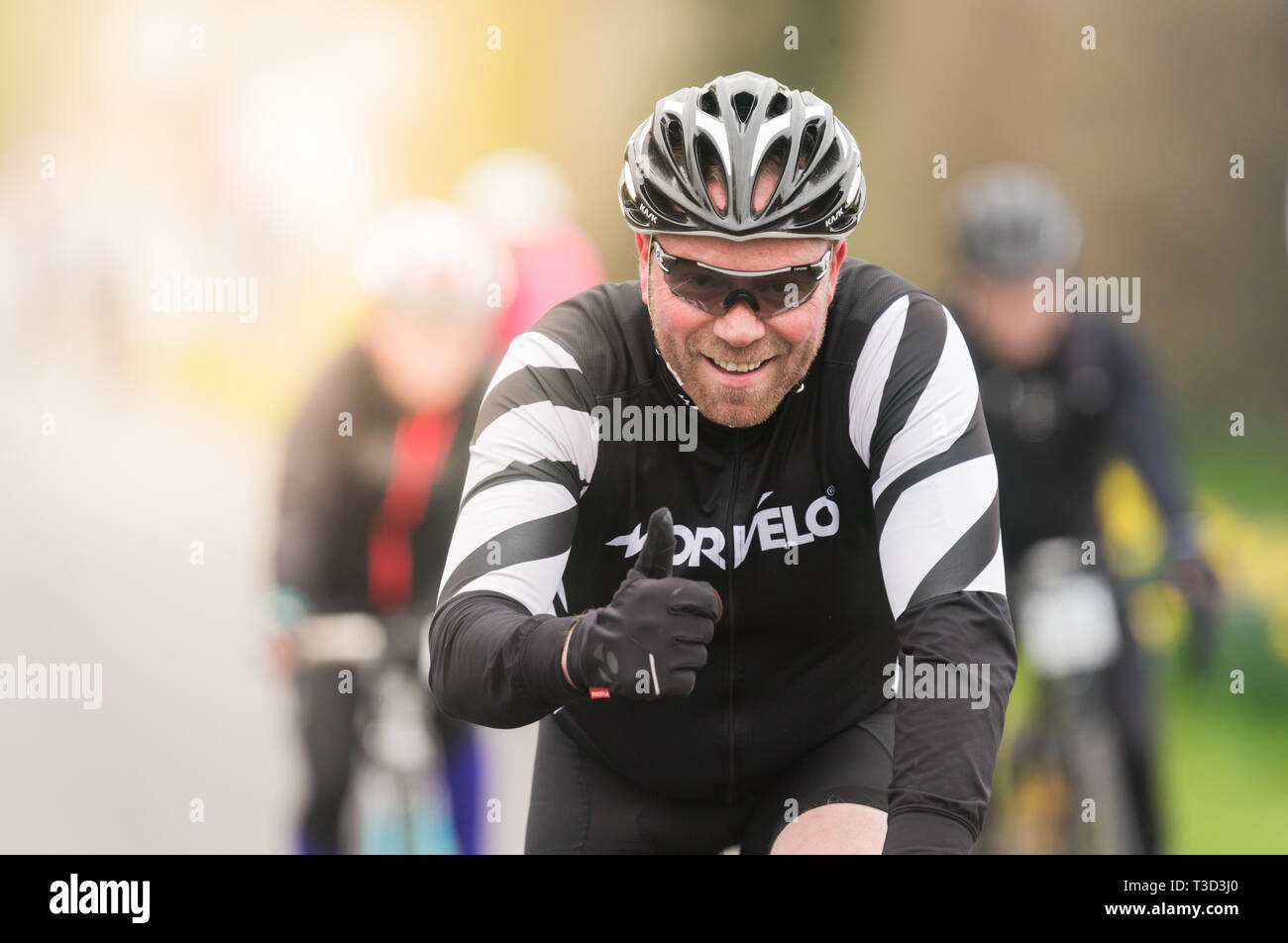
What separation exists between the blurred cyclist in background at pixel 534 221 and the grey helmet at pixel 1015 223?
137 centimetres

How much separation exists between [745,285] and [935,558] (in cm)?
51

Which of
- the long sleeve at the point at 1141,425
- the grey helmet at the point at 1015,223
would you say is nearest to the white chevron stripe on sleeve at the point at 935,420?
the long sleeve at the point at 1141,425

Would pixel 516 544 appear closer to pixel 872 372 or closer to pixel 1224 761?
pixel 872 372

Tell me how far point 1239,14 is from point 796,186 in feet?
12.2

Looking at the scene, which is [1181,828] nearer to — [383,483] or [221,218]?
[383,483]

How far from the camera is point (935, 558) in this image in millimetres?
1893

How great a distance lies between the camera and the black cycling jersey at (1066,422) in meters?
4.30

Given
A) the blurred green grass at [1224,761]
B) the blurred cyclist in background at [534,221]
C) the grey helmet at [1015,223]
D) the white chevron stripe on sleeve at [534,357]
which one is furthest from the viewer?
the blurred green grass at [1224,761]

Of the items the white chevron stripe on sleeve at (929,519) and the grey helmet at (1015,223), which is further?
the grey helmet at (1015,223)

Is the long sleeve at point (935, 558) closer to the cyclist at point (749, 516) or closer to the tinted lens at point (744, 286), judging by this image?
the cyclist at point (749, 516)

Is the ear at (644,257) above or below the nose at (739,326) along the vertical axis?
above

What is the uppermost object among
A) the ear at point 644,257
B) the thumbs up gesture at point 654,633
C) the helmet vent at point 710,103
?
the helmet vent at point 710,103

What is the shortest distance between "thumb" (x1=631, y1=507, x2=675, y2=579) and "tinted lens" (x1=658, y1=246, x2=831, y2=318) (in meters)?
0.46
